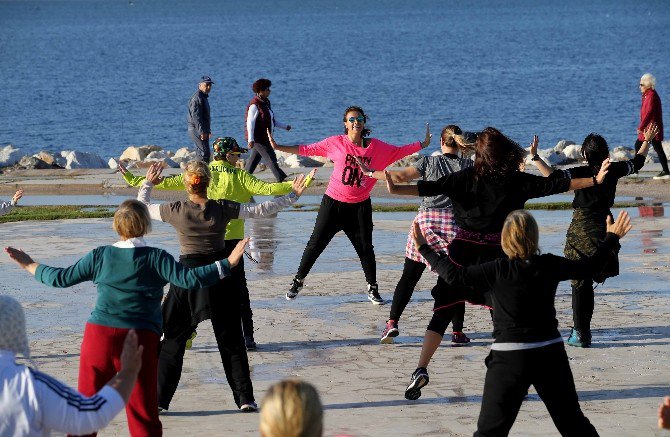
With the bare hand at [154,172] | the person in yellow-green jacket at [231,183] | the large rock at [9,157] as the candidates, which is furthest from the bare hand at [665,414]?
the large rock at [9,157]

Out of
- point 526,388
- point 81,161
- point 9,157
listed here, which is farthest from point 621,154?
point 526,388

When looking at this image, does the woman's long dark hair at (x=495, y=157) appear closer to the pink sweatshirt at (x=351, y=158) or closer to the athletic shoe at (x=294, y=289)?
the pink sweatshirt at (x=351, y=158)

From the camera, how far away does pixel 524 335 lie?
22.4ft

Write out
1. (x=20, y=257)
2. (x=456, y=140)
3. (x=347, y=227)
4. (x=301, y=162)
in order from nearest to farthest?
(x=20, y=257) → (x=456, y=140) → (x=347, y=227) → (x=301, y=162)

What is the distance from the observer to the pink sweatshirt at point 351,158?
1188 centimetres

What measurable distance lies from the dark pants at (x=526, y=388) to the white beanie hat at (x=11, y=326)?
8.57 ft

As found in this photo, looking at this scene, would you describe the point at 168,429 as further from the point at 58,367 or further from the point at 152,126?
the point at 152,126

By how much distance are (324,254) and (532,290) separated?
865 cm

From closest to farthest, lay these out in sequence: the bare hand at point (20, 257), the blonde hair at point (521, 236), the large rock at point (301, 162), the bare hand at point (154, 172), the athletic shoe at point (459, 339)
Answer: the blonde hair at point (521, 236)
the bare hand at point (20, 257)
the bare hand at point (154, 172)
the athletic shoe at point (459, 339)
the large rock at point (301, 162)

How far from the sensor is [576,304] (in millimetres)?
10453

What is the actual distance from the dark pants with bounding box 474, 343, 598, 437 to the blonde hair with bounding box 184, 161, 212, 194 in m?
2.72

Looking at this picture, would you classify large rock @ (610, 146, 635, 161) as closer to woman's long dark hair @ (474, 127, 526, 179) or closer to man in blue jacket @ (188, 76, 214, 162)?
man in blue jacket @ (188, 76, 214, 162)

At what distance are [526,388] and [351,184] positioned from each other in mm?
5352

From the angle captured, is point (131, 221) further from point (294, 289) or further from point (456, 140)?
point (294, 289)
